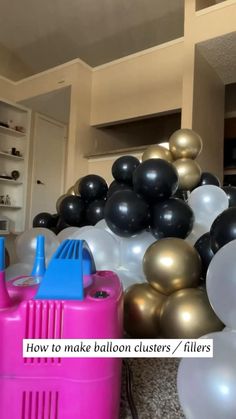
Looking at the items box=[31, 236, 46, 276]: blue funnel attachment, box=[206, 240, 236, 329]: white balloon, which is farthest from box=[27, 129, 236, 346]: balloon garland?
box=[31, 236, 46, 276]: blue funnel attachment

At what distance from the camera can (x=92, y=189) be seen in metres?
1.84

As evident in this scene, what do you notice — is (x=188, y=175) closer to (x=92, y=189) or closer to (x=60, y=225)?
(x=92, y=189)

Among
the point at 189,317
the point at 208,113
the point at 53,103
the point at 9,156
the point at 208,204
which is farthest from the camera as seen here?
the point at 53,103

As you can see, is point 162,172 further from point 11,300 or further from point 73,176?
point 73,176

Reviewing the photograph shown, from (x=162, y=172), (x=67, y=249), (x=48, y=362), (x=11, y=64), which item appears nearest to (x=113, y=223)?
(x=162, y=172)

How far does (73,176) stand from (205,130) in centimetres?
146

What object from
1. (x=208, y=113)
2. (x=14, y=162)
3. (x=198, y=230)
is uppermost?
(x=208, y=113)

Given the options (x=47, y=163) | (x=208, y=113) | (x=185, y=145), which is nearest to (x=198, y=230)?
(x=185, y=145)

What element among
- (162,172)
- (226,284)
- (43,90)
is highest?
(43,90)

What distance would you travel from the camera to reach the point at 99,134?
12.6 ft

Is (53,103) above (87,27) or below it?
below

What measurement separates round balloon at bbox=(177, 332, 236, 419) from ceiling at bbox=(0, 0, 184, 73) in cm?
353

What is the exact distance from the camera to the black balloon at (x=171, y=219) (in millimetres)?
1218

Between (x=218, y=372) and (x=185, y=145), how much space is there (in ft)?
4.69
